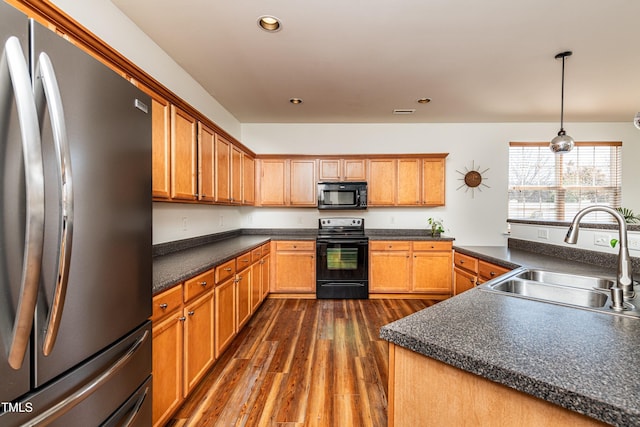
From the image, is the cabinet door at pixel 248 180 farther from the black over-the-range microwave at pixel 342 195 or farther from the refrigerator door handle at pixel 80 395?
the refrigerator door handle at pixel 80 395

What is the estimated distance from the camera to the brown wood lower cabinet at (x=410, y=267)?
388cm

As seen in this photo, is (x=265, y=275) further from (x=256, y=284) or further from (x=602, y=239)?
(x=602, y=239)

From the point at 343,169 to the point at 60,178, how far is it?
3670 mm

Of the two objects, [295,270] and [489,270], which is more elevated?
[489,270]

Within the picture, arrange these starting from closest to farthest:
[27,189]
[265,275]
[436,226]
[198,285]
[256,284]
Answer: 1. [27,189]
2. [198,285]
3. [256,284]
4. [265,275]
5. [436,226]

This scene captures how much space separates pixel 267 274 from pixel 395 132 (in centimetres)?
300

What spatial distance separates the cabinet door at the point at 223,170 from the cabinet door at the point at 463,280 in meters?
2.80

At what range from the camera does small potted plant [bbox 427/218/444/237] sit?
424 centimetres

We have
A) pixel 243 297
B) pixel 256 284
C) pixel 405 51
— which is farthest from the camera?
pixel 256 284

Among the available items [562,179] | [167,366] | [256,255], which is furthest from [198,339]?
[562,179]

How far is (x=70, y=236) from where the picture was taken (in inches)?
28.7

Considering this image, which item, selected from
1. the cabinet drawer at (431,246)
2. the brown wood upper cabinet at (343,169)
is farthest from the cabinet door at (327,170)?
the cabinet drawer at (431,246)

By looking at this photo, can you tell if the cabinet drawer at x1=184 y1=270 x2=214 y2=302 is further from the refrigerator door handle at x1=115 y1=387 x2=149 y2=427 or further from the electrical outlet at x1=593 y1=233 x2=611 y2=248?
the electrical outlet at x1=593 y1=233 x2=611 y2=248

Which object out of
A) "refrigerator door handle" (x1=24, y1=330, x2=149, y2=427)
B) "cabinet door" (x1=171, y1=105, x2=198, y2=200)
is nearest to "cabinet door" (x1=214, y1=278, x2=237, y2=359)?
"cabinet door" (x1=171, y1=105, x2=198, y2=200)
